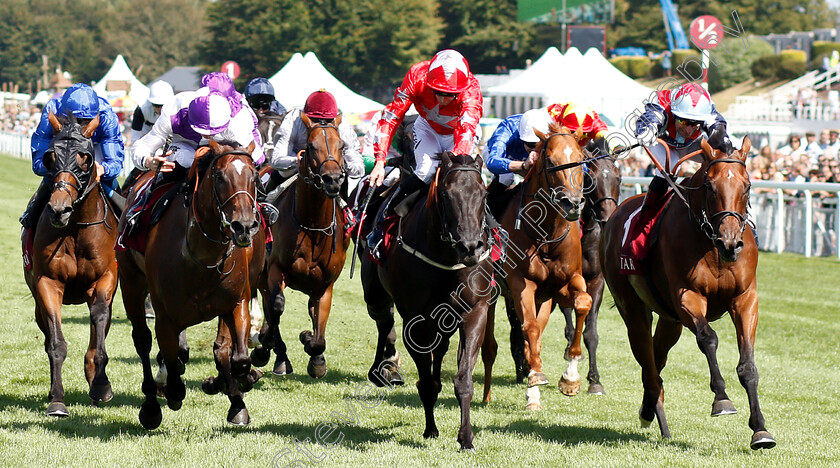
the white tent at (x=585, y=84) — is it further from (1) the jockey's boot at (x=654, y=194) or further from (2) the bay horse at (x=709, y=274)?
(2) the bay horse at (x=709, y=274)

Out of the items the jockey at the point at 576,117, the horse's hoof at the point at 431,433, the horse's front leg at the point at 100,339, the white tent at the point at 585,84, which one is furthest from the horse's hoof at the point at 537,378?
the white tent at the point at 585,84

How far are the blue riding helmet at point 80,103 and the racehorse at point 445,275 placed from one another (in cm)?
253

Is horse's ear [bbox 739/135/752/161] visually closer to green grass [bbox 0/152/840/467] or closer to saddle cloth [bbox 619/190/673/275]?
saddle cloth [bbox 619/190/673/275]

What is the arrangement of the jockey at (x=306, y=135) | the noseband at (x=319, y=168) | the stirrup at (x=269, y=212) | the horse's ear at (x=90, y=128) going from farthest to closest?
the jockey at (x=306, y=135) → the noseband at (x=319, y=168) → the horse's ear at (x=90, y=128) → the stirrup at (x=269, y=212)

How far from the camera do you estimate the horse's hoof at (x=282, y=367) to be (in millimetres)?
8711

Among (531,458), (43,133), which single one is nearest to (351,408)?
(531,458)

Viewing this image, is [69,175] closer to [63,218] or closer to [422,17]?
[63,218]

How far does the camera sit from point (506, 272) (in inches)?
302

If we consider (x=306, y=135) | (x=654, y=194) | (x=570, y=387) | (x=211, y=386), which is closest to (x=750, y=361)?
(x=654, y=194)

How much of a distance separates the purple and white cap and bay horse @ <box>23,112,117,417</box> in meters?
1.03

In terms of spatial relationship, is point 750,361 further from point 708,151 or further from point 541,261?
point 541,261

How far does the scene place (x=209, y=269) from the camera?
604cm

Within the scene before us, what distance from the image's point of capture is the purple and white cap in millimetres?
6461

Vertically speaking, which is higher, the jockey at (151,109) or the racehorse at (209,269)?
the jockey at (151,109)
